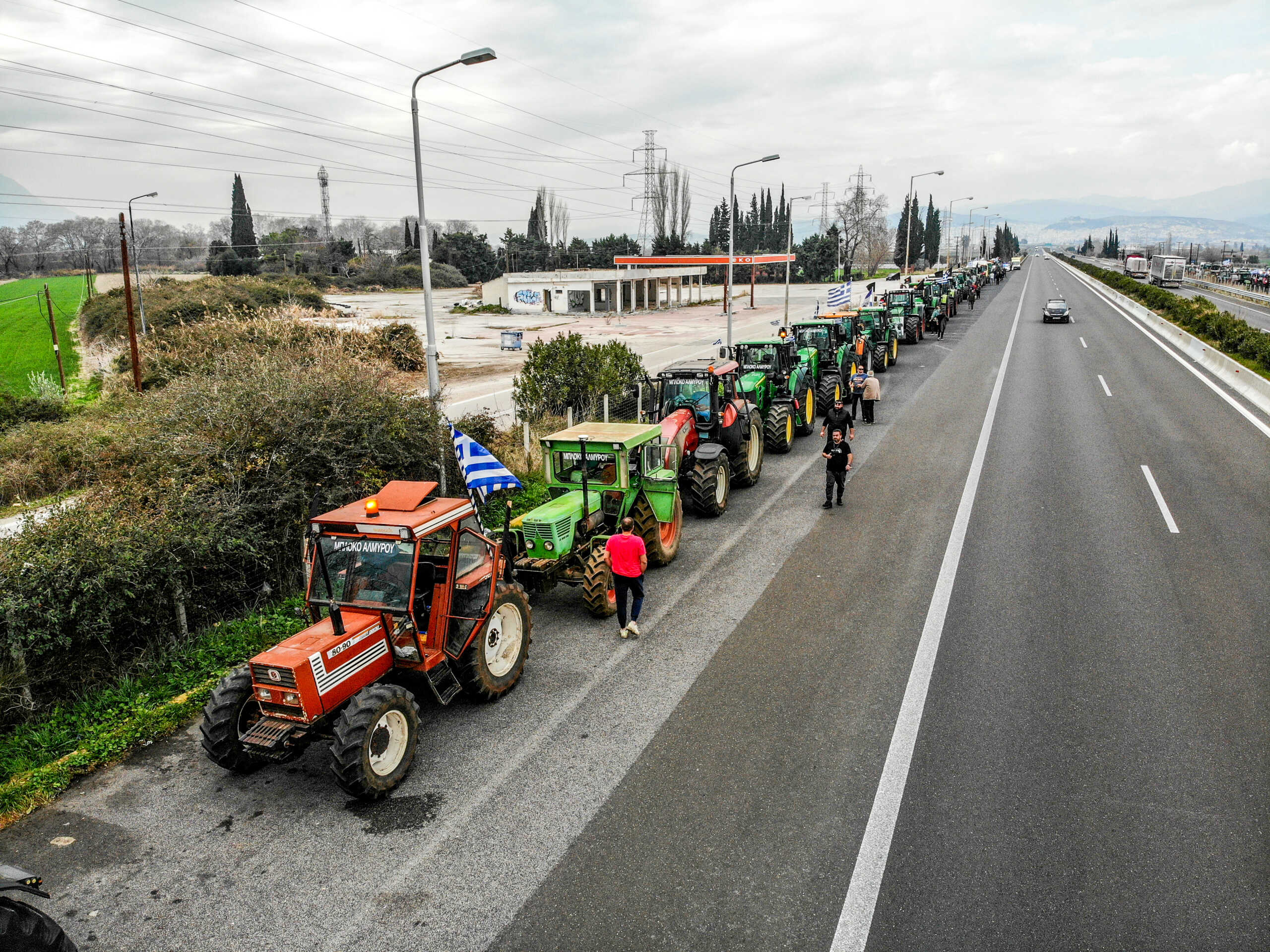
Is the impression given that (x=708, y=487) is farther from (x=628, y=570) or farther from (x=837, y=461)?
(x=628, y=570)

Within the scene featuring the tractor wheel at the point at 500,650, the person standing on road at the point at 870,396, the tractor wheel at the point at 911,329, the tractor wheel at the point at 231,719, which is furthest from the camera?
the tractor wheel at the point at 911,329

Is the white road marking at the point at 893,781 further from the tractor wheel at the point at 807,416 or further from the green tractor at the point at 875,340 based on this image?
the green tractor at the point at 875,340

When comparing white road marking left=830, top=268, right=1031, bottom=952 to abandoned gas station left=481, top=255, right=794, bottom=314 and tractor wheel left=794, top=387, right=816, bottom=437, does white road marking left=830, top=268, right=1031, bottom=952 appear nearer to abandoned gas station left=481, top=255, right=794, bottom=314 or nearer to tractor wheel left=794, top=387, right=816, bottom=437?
tractor wheel left=794, top=387, right=816, bottom=437

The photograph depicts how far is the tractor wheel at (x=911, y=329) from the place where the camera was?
35406mm

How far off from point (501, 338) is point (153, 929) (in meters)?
38.2

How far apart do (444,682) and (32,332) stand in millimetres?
54309

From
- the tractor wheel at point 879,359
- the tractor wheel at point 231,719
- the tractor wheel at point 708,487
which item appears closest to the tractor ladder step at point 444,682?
the tractor wheel at point 231,719

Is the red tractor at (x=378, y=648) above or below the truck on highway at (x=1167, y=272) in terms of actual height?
below

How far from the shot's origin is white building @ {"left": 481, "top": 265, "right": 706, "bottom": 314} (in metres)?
62.0

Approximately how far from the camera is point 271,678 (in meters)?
6.31

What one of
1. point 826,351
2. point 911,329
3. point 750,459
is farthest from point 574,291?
point 750,459

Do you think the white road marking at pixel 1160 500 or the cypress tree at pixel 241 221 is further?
the cypress tree at pixel 241 221

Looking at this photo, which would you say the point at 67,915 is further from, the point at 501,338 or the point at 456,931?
the point at 501,338

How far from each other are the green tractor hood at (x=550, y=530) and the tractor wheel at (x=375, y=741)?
3.00 metres
